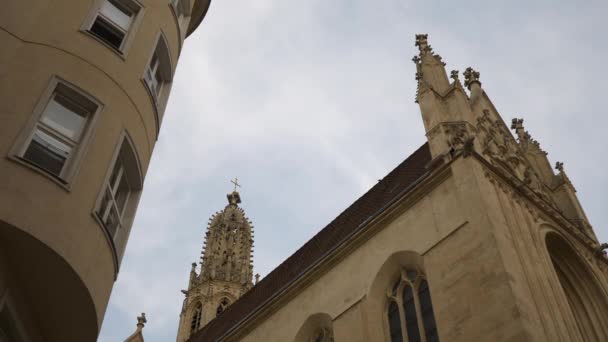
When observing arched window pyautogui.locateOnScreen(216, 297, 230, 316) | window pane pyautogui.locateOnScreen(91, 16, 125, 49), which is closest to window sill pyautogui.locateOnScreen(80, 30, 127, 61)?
window pane pyautogui.locateOnScreen(91, 16, 125, 49)

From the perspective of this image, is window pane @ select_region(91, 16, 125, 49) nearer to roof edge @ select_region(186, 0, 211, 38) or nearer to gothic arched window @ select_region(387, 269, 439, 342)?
roof edge @ select_region(186, 0, 211, 38)

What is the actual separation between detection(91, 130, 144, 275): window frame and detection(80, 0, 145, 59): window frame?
4.27 ft

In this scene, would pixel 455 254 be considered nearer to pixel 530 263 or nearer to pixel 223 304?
pixel 530 263

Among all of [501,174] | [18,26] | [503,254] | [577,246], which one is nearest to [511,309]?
[503,254]

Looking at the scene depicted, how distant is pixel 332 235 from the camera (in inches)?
760

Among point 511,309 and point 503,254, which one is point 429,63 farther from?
point 511,309

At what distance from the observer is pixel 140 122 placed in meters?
9.11

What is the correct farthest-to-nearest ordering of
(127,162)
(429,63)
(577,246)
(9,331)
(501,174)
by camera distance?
(429,63)
(577,246)
(501,174)
(127,162)
(9,331)

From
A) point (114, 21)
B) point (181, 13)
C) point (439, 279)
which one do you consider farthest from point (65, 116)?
point (439, 279)

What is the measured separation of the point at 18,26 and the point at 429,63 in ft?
40.8

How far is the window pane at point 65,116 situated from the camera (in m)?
7.70

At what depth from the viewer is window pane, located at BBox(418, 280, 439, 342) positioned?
12812 mm

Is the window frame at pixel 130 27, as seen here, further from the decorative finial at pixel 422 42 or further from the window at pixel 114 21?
the decorative finial at pixel 422 42

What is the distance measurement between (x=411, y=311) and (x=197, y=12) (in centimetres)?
755
